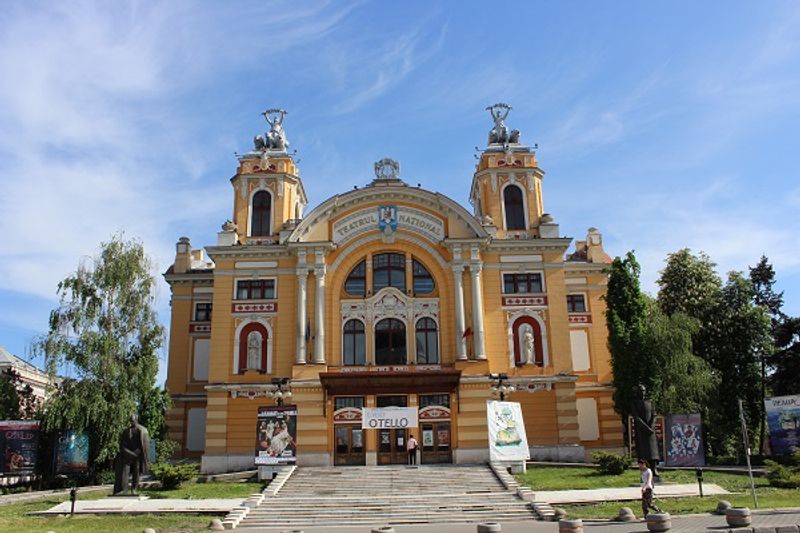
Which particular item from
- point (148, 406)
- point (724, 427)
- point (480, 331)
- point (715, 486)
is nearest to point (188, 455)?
point (148, 406)

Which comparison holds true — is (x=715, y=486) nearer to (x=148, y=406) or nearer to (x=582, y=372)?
(x=582, y=372)

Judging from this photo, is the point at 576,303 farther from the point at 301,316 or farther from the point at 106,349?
the point at 106,349

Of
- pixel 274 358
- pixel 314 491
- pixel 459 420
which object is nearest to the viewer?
pixel 314 491

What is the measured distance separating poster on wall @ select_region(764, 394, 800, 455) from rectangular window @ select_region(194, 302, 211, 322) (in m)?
33.1

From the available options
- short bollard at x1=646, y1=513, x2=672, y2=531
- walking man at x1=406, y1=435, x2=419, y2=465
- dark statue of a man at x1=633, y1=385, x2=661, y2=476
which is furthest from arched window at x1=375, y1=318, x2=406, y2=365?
short bollard at x1=646, y1=513, x2=672, y2=531

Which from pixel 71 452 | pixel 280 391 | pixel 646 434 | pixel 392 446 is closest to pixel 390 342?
pixel 392 446

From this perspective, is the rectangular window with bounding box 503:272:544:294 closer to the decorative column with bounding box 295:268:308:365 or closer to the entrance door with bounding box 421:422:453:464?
the entrance door with bounding box 421:422:453:464

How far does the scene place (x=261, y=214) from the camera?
43906mm

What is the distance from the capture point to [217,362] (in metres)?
39.3

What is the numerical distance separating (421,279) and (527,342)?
7.27 m

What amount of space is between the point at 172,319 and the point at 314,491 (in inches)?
804

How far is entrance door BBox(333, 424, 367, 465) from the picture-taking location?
122 feet

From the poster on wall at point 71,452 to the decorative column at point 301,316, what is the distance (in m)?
11.9

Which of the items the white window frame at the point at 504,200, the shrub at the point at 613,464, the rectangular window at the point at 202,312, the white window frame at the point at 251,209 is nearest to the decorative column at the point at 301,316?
the white window frame at the point at 251,209
